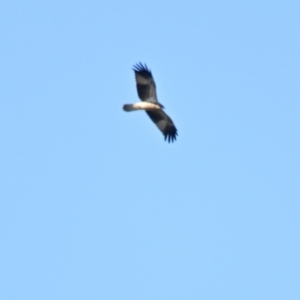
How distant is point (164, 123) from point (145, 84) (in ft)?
5.04

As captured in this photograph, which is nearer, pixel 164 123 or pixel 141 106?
pixel 141 106

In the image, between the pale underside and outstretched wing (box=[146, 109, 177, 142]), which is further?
outstretched wing (box=[146, 109, 177, 142])

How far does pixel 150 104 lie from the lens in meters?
29.4

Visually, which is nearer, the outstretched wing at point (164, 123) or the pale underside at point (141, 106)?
the pale underside at point (141, 106)

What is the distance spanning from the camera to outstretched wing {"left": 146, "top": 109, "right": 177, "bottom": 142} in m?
30.0

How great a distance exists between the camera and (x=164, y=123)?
100 feet

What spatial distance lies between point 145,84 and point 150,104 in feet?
2.83

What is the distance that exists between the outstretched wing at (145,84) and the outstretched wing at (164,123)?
1.59ft

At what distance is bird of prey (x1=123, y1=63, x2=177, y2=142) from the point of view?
2938cm

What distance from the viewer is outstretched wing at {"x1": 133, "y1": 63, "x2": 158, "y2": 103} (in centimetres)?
2959

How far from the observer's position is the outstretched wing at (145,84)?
97.1ft

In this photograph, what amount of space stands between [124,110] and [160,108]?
1.41 m

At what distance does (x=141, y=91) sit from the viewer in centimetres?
2969

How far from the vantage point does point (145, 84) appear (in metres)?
29.9
